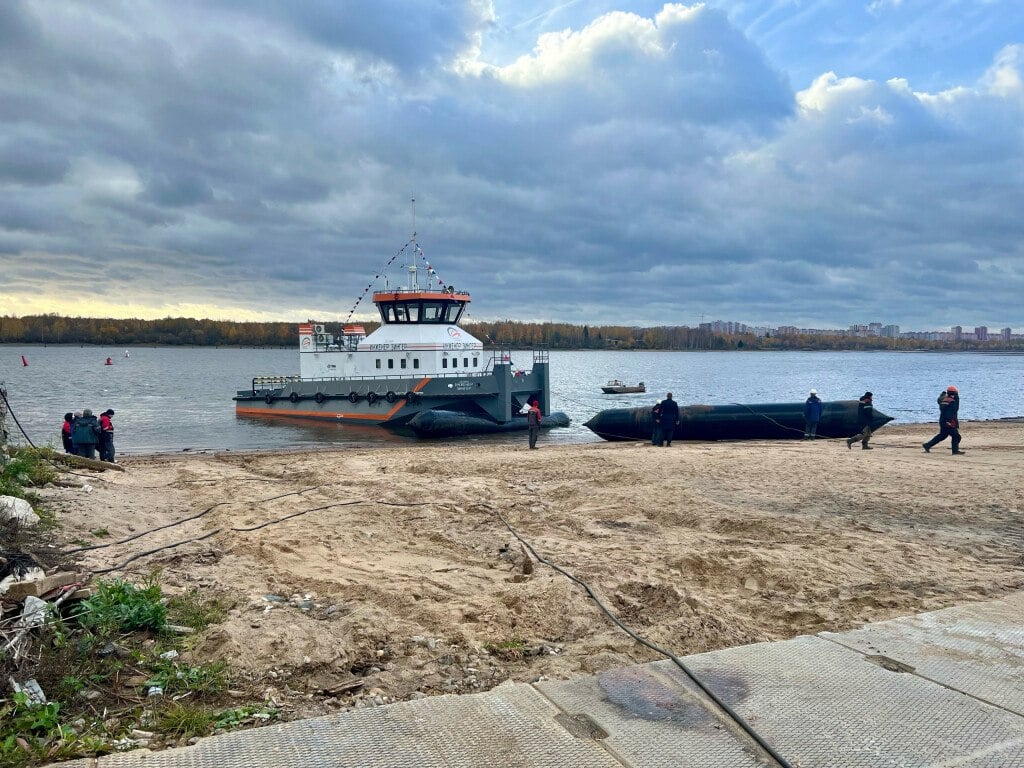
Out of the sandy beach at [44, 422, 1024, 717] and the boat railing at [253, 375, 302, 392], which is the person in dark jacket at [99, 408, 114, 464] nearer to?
the sandy beach at [44, 422, 1024, 717]

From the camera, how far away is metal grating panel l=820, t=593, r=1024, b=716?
3.76 metres

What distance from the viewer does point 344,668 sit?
13.4ft

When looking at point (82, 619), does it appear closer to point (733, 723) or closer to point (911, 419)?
point (733, 723)

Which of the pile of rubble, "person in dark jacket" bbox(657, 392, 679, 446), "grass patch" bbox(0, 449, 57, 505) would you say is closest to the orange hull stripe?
"person in dark jacket" bbox(657, 392, 679, 446)

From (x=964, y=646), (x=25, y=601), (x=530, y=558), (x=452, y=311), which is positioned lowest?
(x=530, y=558)

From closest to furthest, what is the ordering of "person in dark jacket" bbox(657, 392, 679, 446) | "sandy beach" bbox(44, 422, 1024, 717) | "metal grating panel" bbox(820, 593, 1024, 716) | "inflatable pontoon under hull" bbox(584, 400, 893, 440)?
"metal grating panel" bbox(820, 593, 1024, 716), "sandy beach" bbox(44, 422, 1024, 717), "person in dark jacket" bbox(657, 392, 679, 446), "inflatable pontoon under hull" bbox(584, 400, 893, 440)

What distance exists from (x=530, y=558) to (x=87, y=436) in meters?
10.8

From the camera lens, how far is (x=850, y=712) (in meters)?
3.45

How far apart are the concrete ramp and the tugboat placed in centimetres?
2114

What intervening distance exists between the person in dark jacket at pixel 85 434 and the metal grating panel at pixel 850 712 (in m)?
13.0

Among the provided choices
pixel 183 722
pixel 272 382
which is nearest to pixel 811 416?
pixel 183 722

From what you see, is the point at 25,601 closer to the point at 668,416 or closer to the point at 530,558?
the point at 530,558

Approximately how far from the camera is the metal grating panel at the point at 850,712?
3070mm

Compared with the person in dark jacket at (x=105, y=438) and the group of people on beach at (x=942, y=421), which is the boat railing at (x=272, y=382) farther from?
the group of people on beach at (x=942, y=421)
